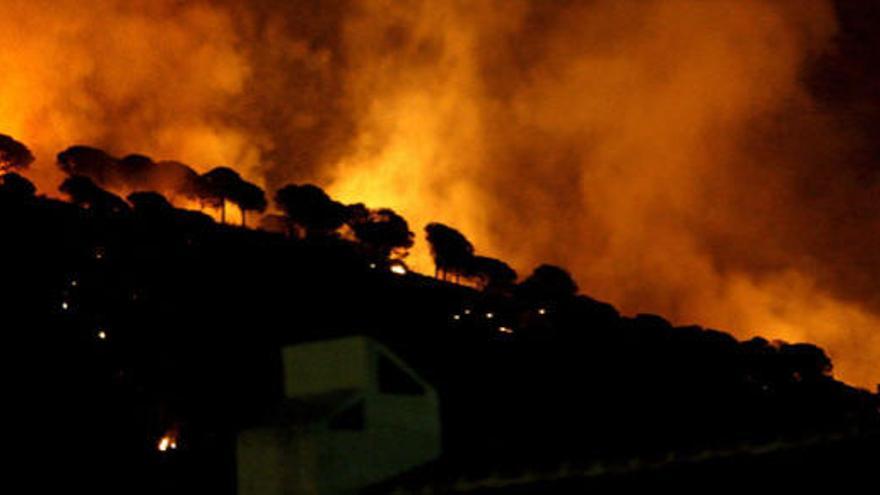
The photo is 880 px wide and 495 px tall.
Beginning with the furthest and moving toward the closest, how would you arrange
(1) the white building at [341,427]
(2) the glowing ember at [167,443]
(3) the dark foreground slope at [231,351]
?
1. (2) the glowing ember at [167,443]
2. (3) the dark foreground slope at [231,351]
3. (1) the white building at [341,427]

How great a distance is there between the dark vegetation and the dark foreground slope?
143 millimetres

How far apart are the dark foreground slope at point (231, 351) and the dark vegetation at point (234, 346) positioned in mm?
143

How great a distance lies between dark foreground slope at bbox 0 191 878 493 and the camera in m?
45.7

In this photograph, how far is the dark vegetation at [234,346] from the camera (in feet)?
151

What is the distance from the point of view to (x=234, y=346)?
5591 centimetres

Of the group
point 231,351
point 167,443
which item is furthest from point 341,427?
point 231,351

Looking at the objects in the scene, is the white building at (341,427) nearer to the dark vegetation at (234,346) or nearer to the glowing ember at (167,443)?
the dark vegetation at (234,346)

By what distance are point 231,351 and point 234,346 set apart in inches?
19.7

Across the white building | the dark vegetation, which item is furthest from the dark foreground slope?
the white building

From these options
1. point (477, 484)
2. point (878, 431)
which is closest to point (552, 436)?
point (477, 484)

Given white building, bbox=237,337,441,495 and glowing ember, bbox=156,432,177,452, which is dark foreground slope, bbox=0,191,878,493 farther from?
white building, bbox=237,337,441,495

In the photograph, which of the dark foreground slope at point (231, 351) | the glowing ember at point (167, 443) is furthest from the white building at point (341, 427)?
the glowing ember at point (167, 443)

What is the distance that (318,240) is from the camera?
91.6 metres

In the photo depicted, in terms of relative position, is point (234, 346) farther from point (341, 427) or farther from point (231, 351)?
point (341, 427)
